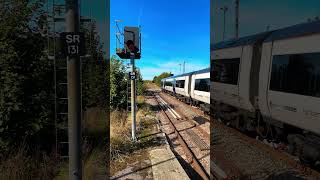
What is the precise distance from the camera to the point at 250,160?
910 centimetres

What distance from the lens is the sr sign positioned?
4.13 m

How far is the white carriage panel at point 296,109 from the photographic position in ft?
25.0

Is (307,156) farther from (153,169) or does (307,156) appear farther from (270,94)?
(153,169)

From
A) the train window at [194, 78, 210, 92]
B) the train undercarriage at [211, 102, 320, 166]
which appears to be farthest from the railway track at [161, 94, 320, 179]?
the train window at [194, 78, 210, 92]

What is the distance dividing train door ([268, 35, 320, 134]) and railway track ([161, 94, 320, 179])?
89 cm

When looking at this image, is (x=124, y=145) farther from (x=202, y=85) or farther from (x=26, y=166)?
(x=202, y=85)

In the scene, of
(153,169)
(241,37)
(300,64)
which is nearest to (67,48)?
(153,169)

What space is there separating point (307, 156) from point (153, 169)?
3.46 metres

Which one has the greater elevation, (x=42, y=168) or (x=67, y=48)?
(x=67, y=48)

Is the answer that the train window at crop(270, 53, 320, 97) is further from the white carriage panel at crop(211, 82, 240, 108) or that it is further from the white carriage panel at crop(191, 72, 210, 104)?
the white carriage panel at crop(191, 72, 210, 104)

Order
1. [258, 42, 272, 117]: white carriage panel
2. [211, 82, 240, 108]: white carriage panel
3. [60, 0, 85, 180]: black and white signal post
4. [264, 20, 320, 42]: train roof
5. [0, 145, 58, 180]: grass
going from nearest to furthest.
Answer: [60, 0, 85, 180]: black and white signal post
[0, 145, 58, 180]: grass
[264, 20, 320, 42]: train roof
[258, 42, 272, 117]: white carriage panel
[211, 82, 240, 108]: white carriage panel

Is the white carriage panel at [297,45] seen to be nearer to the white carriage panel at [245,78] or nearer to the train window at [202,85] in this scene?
the white carriage panel at [245,78]

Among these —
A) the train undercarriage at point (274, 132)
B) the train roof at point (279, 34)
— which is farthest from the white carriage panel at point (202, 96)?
the train roof at point (279, 34)

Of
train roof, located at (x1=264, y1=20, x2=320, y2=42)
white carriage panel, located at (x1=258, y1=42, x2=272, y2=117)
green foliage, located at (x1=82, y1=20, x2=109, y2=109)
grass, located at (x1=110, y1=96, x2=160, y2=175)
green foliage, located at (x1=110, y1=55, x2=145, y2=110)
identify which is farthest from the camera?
green foliage, located at (x1=110, y1=55, x2=145, y2=110)
